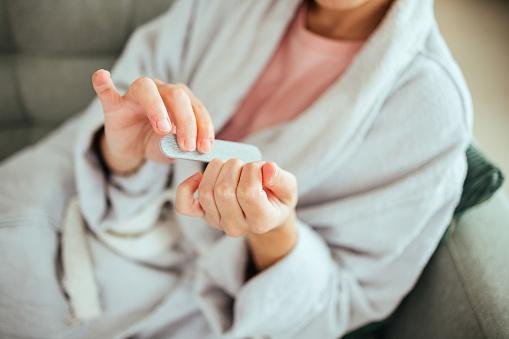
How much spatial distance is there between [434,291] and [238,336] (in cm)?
26

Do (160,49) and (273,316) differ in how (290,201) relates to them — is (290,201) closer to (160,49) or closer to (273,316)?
(273,316)

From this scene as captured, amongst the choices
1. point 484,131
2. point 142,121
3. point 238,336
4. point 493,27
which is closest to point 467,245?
point 238,336

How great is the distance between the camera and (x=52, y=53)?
80 centimetres

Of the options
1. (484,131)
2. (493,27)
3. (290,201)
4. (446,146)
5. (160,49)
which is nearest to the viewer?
(290,201)

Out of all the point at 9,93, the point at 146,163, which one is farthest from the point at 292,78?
the point at 9,93

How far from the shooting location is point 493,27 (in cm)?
152

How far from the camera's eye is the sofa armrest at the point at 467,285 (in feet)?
1.75

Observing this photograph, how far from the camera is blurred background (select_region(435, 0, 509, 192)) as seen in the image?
47.0 inches

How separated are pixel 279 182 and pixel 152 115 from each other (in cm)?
12

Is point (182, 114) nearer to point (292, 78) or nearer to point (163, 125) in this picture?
point (163, 125)

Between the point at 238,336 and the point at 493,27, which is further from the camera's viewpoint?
the point at 493,27

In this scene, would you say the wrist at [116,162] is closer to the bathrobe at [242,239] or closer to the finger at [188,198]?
the bathrobe at [242,239]

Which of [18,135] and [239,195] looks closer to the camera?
[239,195]

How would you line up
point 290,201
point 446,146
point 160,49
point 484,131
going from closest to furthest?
point 290,201 < point 446,146 < point 160,49 < point 484,131
